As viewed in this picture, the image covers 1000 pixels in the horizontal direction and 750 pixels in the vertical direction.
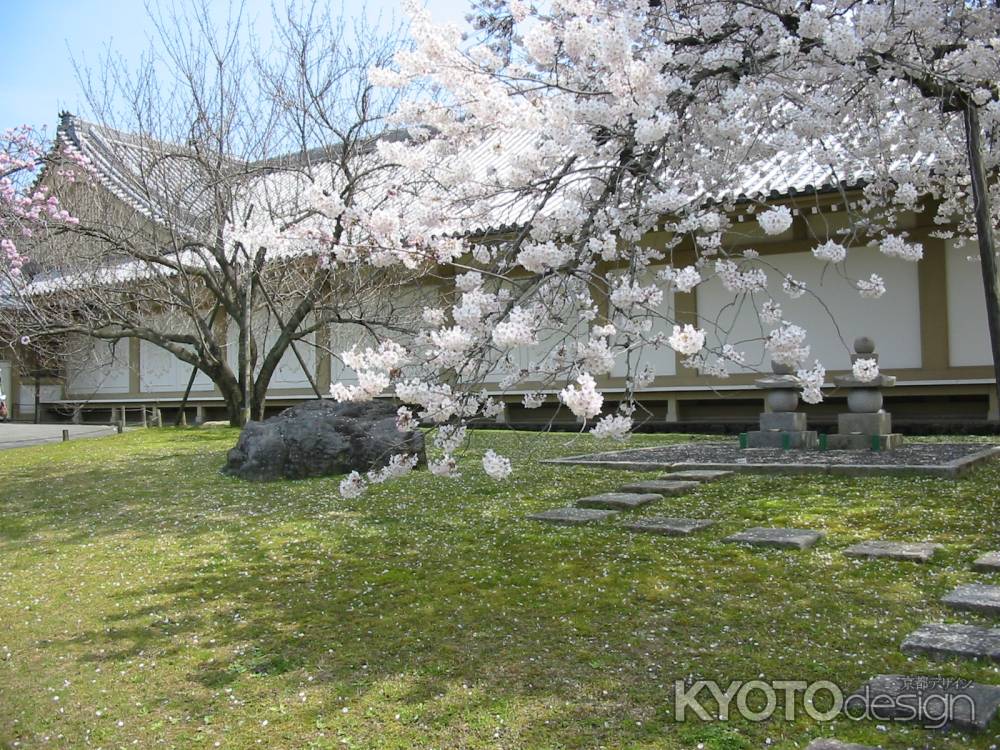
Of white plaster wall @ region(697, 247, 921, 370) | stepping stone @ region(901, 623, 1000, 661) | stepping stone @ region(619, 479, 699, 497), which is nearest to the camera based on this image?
stepping stone @ region(901, 623, 1000, 661)

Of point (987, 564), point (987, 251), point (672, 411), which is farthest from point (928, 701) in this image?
point (672, 411)

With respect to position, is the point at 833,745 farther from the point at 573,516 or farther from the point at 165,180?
the point at 165,180

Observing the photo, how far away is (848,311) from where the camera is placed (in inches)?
502

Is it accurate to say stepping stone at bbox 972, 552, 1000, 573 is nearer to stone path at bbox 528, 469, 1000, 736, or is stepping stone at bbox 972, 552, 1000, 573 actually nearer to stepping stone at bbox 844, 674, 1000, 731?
stone path at bbox 528, 469, 1000, 736

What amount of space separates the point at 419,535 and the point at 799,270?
8849 millimetres

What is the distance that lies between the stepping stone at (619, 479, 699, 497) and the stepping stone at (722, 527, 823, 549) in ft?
5.67

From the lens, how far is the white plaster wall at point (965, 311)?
11.7 m

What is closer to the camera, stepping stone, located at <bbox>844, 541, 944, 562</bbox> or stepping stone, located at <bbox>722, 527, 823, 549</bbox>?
stepping stone, located at <bbox>844, 541, 944, 562</bbox>

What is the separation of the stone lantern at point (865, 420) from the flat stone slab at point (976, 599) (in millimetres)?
5979

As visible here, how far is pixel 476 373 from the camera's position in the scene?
4375mm

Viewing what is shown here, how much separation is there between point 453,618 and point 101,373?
69.8 ft

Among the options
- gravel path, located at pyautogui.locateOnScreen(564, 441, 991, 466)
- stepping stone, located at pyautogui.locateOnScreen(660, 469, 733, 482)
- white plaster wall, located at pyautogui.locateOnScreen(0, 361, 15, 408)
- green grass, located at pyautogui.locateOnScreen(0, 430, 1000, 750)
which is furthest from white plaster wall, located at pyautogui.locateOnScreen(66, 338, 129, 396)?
stepping stone, located at pyautogui.locateOnScreen(660, 469, 733, 482)

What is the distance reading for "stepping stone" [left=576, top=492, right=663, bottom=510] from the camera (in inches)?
274

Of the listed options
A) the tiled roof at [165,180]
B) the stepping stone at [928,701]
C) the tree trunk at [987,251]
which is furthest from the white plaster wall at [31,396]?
the stepping stone at [928,701]
